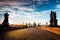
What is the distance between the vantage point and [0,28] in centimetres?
2431

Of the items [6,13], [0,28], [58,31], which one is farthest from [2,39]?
[58,31]

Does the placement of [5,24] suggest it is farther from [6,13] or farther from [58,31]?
[58,31]

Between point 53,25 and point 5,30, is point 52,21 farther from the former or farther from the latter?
point 5,30

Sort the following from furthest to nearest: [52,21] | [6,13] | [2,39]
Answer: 1. [52,21]
2. [6,13]
3. [2,39]

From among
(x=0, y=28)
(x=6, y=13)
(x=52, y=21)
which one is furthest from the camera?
(x=52, y=21)

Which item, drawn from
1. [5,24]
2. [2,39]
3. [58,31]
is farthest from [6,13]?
[58,31]

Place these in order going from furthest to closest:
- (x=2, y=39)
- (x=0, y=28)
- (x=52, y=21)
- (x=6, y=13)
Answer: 1. (x=52, y=21)
2. (x=0, y=28)
3. (x=6, y=13)
4. (x=2, y=39)

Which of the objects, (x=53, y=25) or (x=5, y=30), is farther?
(x=53, y=25)

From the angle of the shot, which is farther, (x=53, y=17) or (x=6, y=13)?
(x=53, y=17)

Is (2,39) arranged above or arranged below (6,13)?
below

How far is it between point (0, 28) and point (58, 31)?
824cm

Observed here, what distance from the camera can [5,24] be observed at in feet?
83.0

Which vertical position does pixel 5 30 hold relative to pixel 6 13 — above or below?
below

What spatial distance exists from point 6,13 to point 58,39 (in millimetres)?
6625
